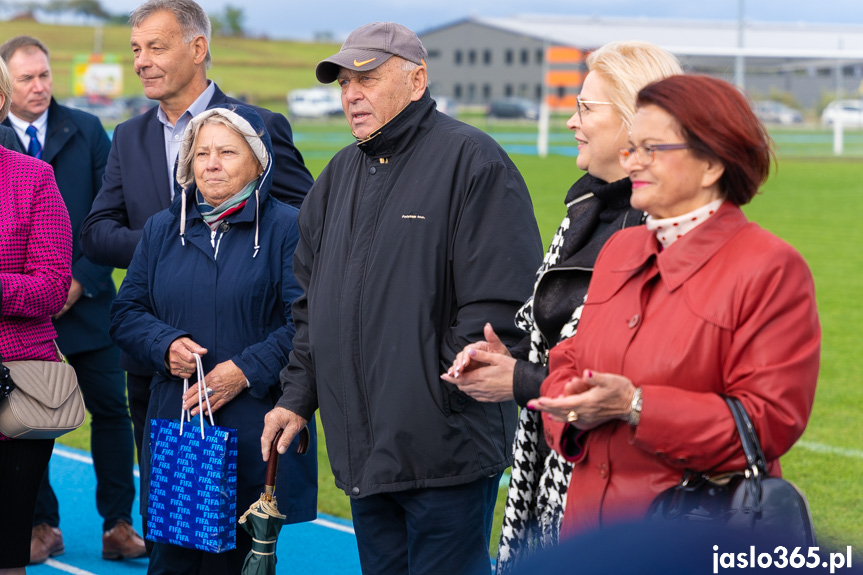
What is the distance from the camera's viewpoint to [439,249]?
3.17m

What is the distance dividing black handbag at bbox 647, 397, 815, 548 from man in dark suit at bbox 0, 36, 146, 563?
12.2 feet

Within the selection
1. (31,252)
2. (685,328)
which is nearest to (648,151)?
(685,328)

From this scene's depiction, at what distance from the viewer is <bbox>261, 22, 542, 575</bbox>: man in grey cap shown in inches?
123

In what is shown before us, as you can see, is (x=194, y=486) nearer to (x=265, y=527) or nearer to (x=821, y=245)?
(x=265, y=527)

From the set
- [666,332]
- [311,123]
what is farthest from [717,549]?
[311,123]

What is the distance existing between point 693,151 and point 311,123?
50905 millimetres

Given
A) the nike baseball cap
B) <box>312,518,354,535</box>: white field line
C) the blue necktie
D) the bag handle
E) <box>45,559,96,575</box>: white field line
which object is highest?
the nike baseball cap

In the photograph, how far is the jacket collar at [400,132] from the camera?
3262 millimetres

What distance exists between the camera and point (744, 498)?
213cm

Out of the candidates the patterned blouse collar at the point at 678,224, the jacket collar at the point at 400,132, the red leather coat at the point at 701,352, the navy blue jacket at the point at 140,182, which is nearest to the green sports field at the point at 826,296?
the red leather coat at the point at 701,352

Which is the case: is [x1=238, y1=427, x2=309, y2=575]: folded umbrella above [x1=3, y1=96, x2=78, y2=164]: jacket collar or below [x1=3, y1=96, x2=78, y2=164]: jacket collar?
below

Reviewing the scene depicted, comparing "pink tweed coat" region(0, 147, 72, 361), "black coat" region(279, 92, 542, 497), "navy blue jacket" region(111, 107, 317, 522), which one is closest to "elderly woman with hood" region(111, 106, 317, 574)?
"navy blue jacket" region(111, 107, 317, 522)

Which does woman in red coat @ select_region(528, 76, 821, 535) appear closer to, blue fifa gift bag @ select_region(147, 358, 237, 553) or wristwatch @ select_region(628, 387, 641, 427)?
wristwatch @ select_region(628, 387, 641, 427)

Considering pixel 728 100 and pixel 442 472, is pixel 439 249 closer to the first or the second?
pixel 442 472
